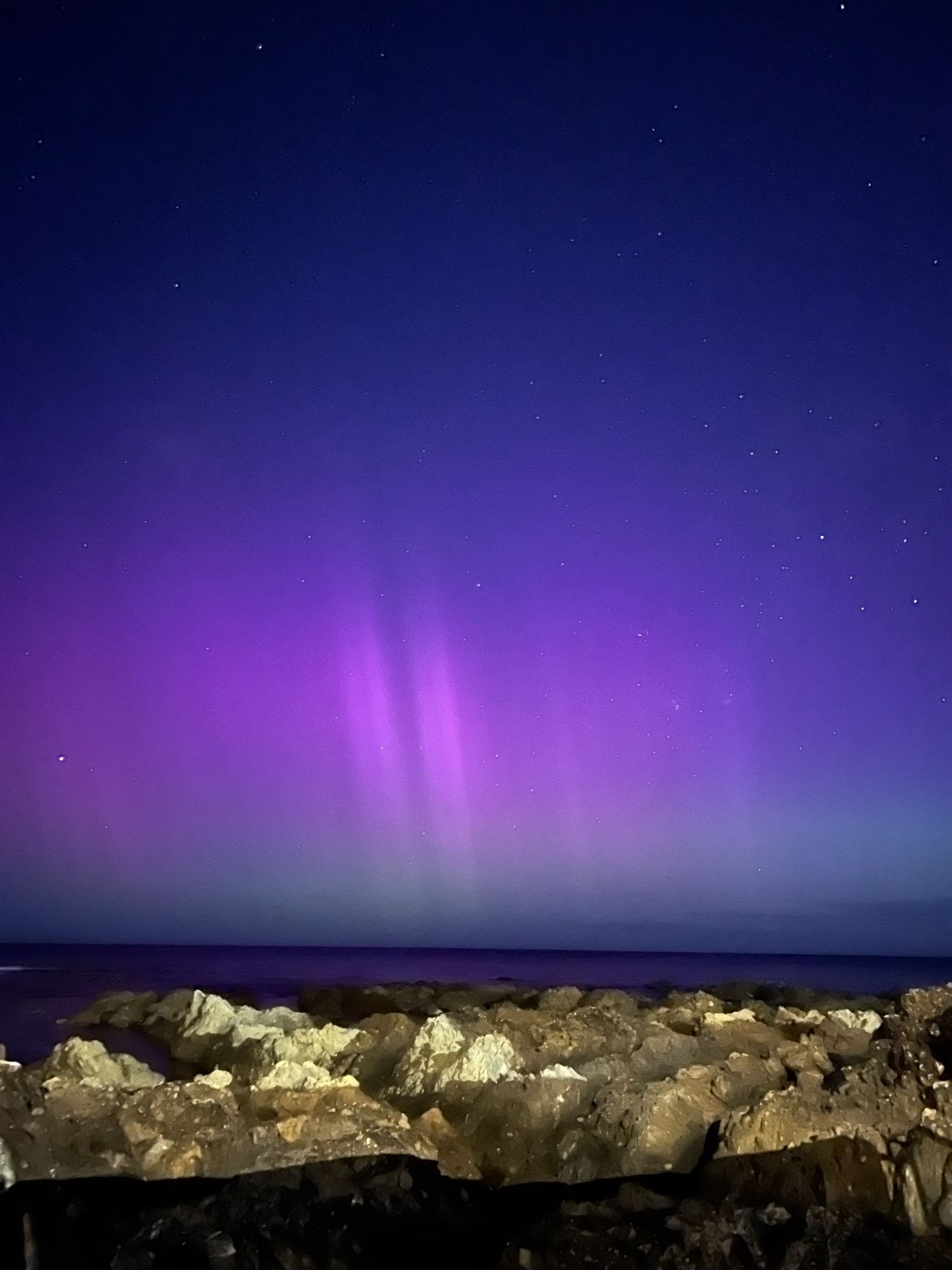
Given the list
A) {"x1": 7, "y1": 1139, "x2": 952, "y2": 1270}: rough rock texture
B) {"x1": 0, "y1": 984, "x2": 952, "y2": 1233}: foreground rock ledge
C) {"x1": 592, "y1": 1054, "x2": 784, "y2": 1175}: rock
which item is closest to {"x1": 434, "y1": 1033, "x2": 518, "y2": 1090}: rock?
{"x1": 0, "y1": 984, "x2": 952, "y2": 1233}: foreground rock ledge

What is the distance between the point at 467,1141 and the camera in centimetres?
730

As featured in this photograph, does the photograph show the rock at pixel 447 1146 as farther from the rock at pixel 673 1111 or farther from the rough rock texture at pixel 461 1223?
the rock at pixel 673 1111

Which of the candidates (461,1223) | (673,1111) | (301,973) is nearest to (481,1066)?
(673,1111)

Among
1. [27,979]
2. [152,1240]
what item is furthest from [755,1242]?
[27,979]

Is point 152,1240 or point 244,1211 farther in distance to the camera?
point 244,1211

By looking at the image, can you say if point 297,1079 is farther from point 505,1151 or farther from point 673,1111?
point 673,1111

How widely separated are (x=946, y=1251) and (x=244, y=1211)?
4565 millimetres

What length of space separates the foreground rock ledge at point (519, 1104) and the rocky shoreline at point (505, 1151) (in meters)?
0.02

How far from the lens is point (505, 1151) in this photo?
707cm

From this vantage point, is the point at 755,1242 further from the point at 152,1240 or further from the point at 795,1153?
the point at 152,1240

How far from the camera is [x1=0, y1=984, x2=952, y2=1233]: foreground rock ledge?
6285 mm

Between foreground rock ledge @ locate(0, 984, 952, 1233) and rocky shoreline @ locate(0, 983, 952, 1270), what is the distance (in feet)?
0.08

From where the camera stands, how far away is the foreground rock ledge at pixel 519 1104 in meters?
6.29

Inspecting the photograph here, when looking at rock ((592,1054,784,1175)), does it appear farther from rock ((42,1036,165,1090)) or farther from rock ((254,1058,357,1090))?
rock ((42,1036,165,1090))
